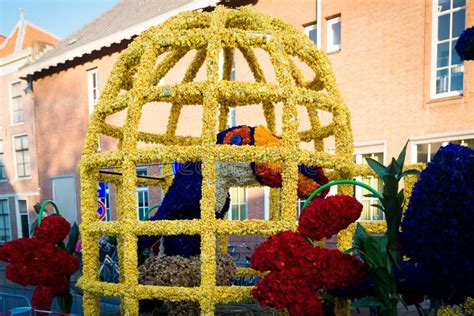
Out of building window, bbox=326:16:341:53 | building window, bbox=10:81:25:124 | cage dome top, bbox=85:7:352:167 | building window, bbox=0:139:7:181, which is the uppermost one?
building window, bbox=326:16:341:53

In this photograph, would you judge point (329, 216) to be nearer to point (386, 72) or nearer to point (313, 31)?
point (386, 72)

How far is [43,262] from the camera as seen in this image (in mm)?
3395

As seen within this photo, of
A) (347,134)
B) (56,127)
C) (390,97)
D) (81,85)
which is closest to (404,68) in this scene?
(390,97)

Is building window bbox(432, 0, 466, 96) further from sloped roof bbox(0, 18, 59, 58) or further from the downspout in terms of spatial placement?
sloped roof bbox(0, 18, 59, 58)

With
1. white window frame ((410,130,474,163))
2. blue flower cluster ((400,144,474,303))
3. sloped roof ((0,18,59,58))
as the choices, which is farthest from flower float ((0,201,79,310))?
sloped roof ((0,18,59,58))

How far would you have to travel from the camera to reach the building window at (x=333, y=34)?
8859 millimetres

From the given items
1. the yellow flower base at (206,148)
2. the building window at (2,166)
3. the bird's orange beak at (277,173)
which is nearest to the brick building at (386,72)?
the yellow flower base at (206,148)

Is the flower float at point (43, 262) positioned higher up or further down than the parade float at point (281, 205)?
further down

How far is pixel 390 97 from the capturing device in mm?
7973

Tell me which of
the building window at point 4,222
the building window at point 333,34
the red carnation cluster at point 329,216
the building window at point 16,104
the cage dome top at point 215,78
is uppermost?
the building window at point 333,34

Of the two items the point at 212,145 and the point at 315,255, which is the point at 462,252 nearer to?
the point at 315,255

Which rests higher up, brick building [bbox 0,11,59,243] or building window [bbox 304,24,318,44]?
building window [bbox 304,24,318,44]

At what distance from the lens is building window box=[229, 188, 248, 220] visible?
1013 centimetres

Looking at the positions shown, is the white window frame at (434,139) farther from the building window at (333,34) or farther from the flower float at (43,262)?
the flower float at (43,262)
